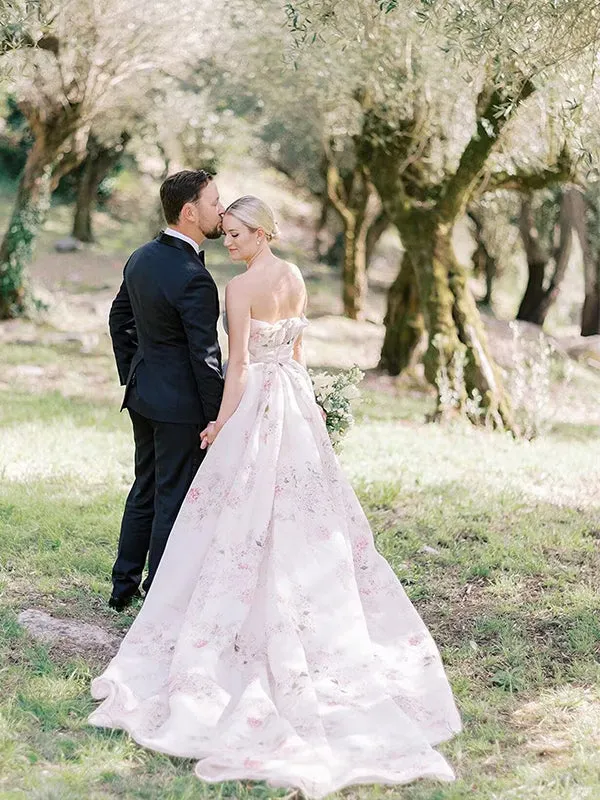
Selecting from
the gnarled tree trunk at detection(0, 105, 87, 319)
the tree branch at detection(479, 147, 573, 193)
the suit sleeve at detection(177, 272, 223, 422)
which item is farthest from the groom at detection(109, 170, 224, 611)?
the gnarled tree trunk at detection(0, 105, 87, 319)

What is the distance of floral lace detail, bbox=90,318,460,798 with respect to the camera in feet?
14.4

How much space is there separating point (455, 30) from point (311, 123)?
42.6 feet

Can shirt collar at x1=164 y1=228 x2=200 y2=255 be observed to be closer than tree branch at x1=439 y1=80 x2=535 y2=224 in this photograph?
Yes

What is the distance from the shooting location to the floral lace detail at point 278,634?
4383 millimetres

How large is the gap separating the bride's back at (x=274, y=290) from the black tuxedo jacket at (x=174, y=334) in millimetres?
228

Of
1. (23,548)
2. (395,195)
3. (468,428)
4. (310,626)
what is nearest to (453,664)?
(310,626)

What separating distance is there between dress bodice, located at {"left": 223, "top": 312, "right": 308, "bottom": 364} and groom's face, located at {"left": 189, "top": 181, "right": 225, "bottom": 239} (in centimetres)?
48

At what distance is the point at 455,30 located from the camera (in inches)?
261

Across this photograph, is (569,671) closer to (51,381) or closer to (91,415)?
(91,415)

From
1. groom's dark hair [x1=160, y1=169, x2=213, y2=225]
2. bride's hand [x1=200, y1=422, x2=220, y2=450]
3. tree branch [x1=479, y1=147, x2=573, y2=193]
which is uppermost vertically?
tree branch [x1=479, y1=147, x2=573, y2=193]

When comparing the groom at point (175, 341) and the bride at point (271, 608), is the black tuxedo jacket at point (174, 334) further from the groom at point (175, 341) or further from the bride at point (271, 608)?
the bride at point (271, 608)

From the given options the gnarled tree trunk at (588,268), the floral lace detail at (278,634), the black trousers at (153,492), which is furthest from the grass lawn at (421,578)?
the gnarled tree trunk at (588,268)

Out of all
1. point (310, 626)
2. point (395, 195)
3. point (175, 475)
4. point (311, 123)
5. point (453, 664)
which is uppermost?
point (311, 123)

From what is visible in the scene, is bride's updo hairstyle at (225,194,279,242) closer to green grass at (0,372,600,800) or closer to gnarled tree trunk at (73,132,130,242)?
green grass at (0,372,600,800)
